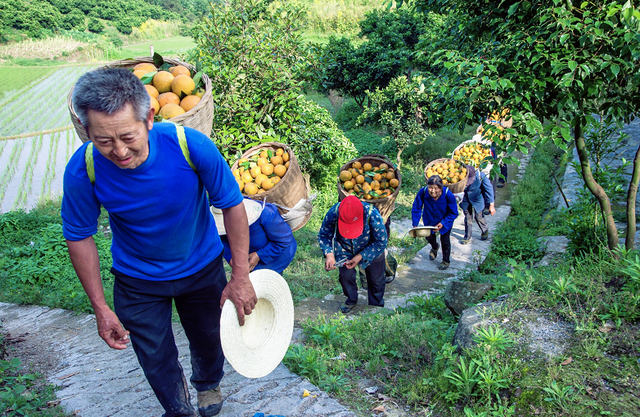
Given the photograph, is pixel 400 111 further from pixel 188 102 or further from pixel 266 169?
pixel 188 102

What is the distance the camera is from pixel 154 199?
1.95 m

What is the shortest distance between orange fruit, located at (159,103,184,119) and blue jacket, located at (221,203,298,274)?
3.16 ft

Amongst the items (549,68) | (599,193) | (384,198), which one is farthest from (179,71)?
(599,193)

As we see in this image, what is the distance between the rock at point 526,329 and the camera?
9.39ft

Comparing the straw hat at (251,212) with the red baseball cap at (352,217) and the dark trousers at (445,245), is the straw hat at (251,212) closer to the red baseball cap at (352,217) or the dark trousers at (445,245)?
A: the red baseball cap at (352,217)

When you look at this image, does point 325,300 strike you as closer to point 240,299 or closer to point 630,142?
point 240,299

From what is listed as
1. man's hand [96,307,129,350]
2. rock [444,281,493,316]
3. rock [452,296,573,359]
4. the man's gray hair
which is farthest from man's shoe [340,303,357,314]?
the man's gray hair

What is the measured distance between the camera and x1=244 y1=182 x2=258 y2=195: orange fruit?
4592 mm

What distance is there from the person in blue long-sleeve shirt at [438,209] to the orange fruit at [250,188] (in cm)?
292

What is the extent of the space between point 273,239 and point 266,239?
0.20 ft

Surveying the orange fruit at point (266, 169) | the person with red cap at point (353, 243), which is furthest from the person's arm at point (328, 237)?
the orange fruit at point (266, 169)

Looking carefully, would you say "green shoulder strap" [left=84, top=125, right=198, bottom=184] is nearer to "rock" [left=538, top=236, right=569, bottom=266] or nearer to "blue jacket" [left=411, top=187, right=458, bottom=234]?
"rock" [left=538, top=236, right=569, bottom=266]

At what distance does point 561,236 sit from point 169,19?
36.7 m

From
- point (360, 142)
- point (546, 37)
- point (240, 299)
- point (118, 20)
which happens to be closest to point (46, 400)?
point (240, 299)
